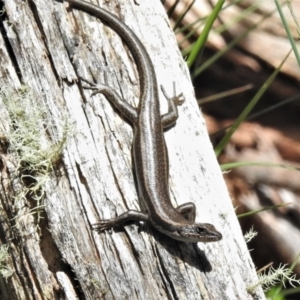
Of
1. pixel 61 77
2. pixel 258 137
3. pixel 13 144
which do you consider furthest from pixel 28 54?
pixel 258 137

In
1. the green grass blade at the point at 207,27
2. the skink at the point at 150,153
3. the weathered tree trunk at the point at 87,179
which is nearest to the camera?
the weathered tree trunk at the point at 87,179

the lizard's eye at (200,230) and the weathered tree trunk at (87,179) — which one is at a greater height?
the weathered tree trunk at (87,179)

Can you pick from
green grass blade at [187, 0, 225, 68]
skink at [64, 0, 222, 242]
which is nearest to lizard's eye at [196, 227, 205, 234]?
skink at [64, 0, 222, 242]

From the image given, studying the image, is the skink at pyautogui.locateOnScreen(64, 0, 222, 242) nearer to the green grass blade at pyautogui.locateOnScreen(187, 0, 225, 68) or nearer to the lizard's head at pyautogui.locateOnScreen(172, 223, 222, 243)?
the lizard's head at pyautogui.locateOnScreen(172, 223, 222, 243)

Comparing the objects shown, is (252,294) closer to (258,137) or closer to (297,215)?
(297,215)

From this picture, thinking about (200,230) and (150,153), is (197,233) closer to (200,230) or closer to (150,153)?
(200,230)

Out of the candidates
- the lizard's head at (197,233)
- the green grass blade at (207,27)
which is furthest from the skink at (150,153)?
the green grass blade at (207,27)

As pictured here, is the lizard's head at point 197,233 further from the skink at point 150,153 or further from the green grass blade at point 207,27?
the green grass blade at point 207,27
